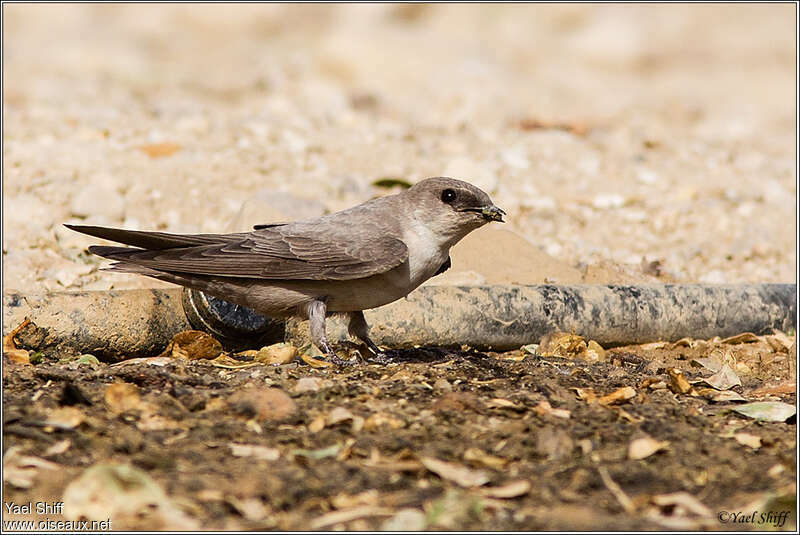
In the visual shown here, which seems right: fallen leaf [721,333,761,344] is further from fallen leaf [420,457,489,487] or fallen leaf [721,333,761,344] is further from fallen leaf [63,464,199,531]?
fallen leaf [63,464,199,531]

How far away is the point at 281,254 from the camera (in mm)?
5941

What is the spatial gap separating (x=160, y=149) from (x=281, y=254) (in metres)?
4.55

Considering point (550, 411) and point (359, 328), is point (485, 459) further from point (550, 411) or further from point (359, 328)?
point (359, 328)

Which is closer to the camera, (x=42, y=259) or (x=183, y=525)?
(x=183, y=525)

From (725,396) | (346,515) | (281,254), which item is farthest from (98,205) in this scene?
(346,515)

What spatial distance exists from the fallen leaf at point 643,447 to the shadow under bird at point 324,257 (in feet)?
6.73

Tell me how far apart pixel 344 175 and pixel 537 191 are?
1.99 metres

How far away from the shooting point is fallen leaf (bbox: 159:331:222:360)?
5922 millimetres

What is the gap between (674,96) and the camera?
18000mm

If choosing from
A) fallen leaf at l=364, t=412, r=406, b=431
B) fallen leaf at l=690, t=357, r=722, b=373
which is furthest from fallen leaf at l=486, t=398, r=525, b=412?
fallen leaf at l=690, t=357, r=722, b=373

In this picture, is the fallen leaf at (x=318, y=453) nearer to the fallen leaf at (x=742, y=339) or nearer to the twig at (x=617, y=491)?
the twig at (x=617, y=491)

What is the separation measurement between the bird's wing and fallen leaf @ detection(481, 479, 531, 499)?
2.20m

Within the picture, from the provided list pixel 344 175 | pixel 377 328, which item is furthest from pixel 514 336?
pixel 344 175

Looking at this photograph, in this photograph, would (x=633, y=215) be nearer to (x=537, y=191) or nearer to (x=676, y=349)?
(x=537, y=191)
